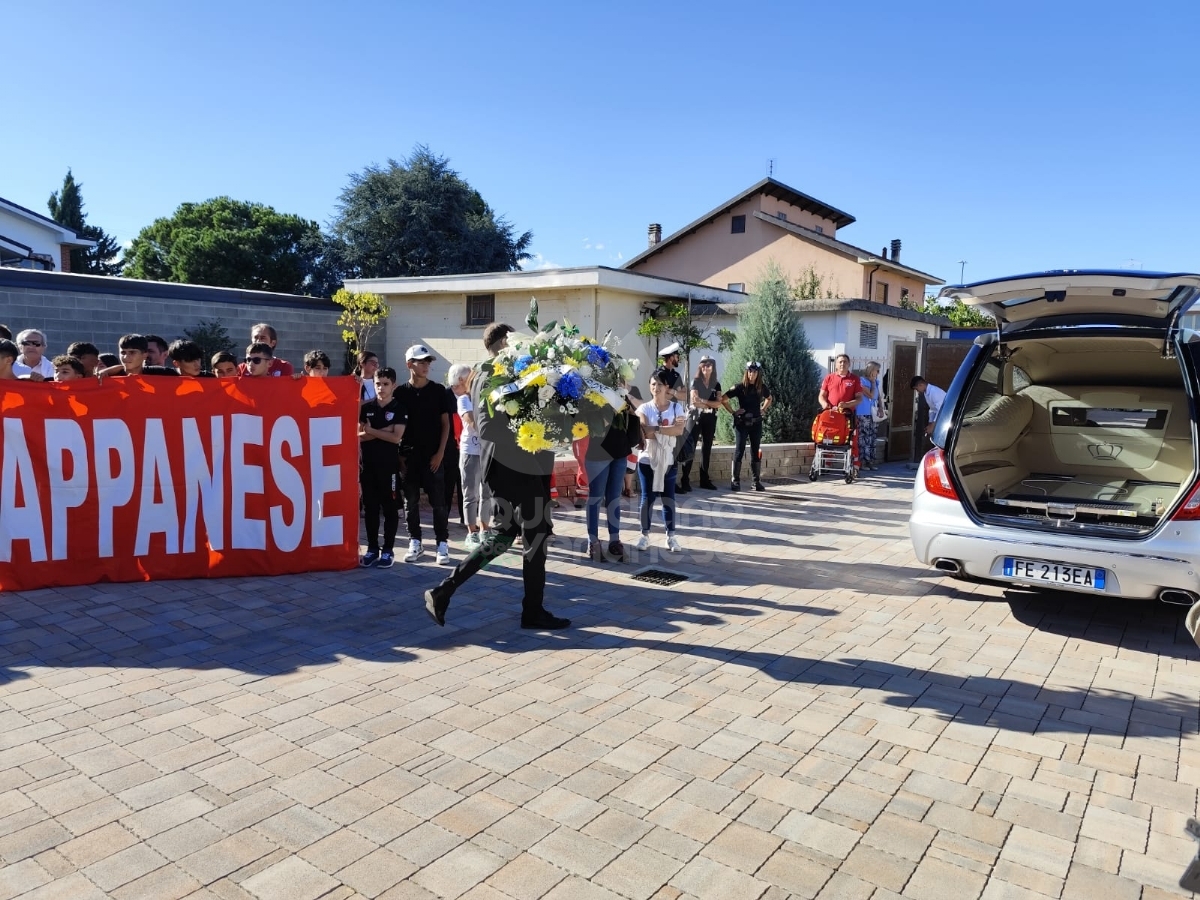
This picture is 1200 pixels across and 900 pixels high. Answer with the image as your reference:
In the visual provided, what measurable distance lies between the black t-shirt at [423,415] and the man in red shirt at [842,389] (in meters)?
7.45

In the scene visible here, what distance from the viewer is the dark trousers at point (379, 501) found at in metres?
7.06

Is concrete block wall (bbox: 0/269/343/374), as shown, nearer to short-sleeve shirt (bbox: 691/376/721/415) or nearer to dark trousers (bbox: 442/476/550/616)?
short-sleeve shirt (bbox: 691/376/721/415)

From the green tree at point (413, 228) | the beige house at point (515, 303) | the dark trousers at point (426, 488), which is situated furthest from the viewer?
the green tree at point (413, 228)

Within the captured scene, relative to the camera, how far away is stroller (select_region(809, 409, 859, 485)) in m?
12.9

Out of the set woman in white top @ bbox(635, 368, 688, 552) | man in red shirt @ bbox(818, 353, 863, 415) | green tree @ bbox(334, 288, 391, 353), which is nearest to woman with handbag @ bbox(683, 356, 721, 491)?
man in red shirt @ bbox(818, 353, 863, 415)

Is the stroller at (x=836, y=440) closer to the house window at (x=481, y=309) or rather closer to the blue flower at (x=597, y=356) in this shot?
the blue flower at (x=597, y=356)

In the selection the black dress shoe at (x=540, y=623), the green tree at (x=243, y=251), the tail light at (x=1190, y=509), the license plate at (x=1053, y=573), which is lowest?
the black dress shoe at (x=540, y=623)

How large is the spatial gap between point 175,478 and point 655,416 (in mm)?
4123

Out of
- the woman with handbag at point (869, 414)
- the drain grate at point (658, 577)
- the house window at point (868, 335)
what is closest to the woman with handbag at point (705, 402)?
the woman with handbag at point (869, 414)

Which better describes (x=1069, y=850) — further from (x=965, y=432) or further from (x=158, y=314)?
(x=158, y=314)

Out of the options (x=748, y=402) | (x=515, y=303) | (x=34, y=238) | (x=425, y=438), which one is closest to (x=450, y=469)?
(x=425, y=438)

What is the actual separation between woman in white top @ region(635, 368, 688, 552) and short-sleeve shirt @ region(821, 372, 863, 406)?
5.60 meters

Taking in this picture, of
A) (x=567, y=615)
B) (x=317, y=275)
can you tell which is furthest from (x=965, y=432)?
(x=317, y=275)

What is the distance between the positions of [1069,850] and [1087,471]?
5.34 m
